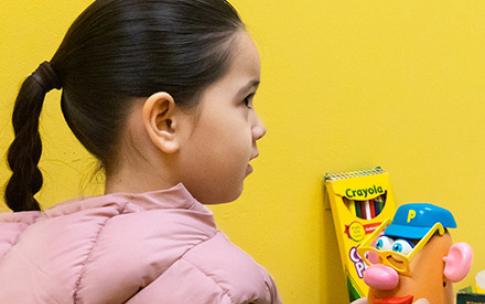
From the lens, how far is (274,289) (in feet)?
1.85

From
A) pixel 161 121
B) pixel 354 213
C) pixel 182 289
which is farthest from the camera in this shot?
pixel 354 213

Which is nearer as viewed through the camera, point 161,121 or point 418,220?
point 161,121

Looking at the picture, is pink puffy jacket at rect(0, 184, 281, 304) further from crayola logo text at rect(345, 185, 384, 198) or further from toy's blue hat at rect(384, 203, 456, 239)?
crayola logo text at rect(345, 185, 384, 198)

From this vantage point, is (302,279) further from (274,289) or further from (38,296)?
(38,296)

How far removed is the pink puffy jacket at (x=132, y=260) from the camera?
50cm

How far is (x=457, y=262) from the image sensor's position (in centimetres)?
71

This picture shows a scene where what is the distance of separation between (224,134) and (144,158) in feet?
0.26

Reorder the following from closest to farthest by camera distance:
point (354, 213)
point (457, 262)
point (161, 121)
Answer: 1. point (161, 121)
2. point (457, 262)
3. point (354, 213)

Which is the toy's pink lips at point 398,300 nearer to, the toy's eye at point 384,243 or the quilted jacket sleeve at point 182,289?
the toy's eye at point 384,243

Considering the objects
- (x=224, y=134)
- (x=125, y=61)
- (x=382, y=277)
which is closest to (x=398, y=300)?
(x=382, y=277)

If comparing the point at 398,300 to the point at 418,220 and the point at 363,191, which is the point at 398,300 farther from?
the point at 363,191

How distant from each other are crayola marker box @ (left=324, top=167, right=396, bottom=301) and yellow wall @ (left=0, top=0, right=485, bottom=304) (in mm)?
41

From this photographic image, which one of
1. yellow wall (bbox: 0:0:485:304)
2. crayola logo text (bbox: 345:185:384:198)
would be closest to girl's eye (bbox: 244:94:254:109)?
yellow wall (bbox: 0:0:485:304)

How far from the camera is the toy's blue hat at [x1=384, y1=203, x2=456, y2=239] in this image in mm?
713
